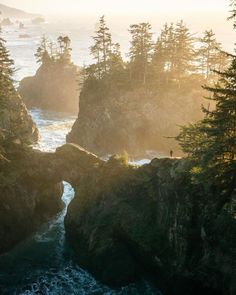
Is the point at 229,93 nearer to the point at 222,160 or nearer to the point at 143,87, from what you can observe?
the point at 222,160

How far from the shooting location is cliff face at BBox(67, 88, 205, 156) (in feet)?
212

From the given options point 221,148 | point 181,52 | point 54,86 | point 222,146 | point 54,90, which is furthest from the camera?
point 54,86

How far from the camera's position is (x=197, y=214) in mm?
28859

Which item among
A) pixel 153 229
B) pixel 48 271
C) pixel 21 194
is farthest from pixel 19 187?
pixel 153 229

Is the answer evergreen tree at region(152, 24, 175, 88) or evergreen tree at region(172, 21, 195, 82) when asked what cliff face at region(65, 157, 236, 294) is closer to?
evergreen tree at region(152, 24, 175, 88)

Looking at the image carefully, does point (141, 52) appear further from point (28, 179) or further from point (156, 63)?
point (28, 179)

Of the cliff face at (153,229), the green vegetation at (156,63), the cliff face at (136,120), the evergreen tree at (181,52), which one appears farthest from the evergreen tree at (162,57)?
the cliff face at (153,229)

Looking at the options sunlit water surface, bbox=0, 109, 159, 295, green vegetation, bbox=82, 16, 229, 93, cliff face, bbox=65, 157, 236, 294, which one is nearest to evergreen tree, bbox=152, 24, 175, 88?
green vegetation, bbox=82, 16, 229, 93

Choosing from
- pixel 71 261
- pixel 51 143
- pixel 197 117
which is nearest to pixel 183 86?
pixel 197 117

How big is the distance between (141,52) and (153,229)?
41.5m

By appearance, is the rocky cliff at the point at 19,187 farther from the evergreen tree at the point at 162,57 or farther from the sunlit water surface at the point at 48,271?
the evergreen tree at the point at 162,57

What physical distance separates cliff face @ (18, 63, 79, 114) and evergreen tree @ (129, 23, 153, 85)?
2896 cm

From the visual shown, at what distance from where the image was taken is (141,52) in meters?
67.2

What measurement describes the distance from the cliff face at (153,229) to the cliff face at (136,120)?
85.1 feet
